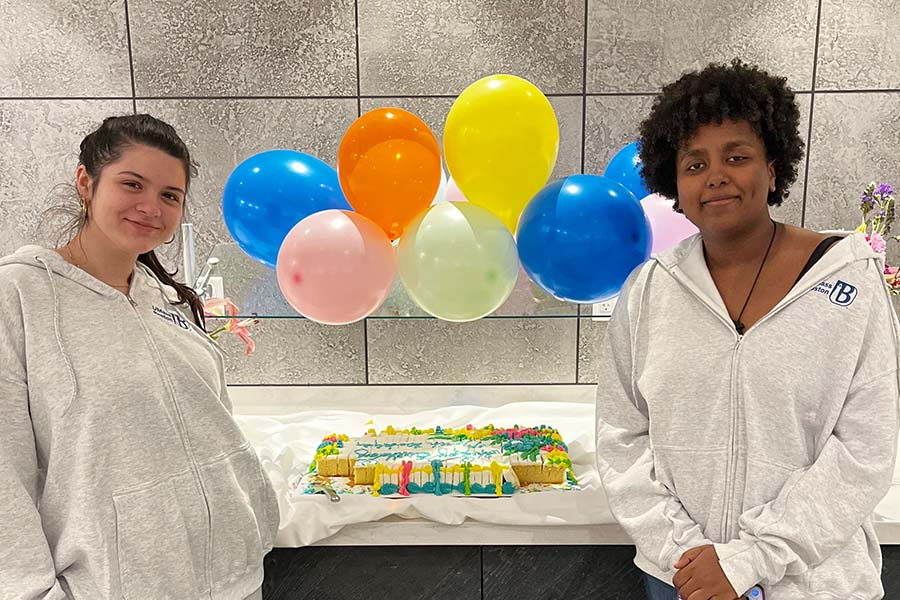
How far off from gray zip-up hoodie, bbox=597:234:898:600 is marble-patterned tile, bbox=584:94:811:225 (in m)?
1.27

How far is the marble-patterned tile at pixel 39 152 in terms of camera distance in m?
2.65

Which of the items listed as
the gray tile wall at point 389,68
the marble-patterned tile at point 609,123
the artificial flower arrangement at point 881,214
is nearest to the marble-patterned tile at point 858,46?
the gray tile wall at point 389,68

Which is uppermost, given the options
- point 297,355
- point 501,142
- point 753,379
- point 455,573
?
point 501,142

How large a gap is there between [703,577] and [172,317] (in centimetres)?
124

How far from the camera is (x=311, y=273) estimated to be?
5.62 feet

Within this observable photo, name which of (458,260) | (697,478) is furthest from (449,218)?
(697,478)

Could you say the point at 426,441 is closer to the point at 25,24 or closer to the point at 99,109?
the point at 99,109

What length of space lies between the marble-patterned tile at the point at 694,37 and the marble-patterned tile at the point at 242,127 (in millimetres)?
979

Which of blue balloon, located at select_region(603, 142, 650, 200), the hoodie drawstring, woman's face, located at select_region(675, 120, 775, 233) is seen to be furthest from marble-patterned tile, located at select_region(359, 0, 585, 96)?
the hoodie drawstring

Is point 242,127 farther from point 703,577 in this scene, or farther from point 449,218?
point 703,577

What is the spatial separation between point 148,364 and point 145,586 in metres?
0.44

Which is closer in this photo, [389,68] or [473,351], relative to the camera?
[389,68]

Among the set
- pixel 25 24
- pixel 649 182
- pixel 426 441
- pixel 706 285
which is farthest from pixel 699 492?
pixel 25 24

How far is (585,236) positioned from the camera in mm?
1694
